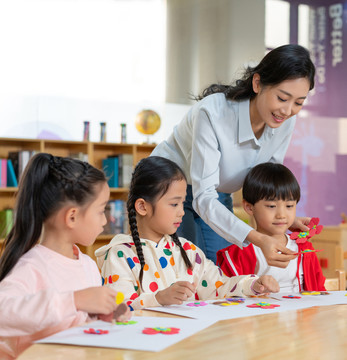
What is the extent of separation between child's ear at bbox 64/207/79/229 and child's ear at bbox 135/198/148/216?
557 mm

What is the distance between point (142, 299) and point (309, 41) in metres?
5.71

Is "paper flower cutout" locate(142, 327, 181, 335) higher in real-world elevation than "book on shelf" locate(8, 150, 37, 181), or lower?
lower

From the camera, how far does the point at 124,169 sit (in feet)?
18.3

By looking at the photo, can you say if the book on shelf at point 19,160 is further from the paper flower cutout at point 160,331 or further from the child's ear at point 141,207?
the paper flower cutout at point 160,331

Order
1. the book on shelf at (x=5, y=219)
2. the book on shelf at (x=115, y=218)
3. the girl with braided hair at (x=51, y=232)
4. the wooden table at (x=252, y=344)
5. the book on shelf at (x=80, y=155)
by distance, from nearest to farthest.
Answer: the wooden table at (x=252, y=344) < the girl with braided hair at (x=51, y=232) < the book on shelf at (x=5, y=219) < the book on shelf at (x=80, y=155) < the book on shelf at (x=115, y=218)

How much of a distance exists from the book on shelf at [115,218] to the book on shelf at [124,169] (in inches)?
7.5

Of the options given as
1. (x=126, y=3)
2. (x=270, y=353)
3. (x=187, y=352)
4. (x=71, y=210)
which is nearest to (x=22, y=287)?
(x=71, y=210)

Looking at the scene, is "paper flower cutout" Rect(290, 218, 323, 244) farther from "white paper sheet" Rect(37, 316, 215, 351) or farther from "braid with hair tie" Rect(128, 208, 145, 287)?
"white paper sheet" Rect(37, 316, 215, 351)

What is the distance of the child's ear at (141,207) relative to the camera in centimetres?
201

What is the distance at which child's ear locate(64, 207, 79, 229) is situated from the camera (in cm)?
145

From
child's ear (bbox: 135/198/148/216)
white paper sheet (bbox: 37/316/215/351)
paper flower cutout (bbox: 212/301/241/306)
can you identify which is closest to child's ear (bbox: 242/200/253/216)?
child's ear (bbox: 135/198/148/216)

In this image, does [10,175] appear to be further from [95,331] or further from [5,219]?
[95,331]

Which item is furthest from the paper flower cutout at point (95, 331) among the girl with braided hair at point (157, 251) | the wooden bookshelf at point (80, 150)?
the wooden bookshelf at point (80, 150)

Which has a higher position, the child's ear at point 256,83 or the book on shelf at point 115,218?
the child's ear at point 256,83
